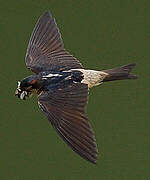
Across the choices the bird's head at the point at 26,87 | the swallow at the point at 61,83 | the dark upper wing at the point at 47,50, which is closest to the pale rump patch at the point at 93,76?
the swallow at the point at 61,83

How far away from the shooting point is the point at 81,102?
10.2 feet

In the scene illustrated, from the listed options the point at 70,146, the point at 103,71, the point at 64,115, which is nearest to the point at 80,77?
the point at 103,71

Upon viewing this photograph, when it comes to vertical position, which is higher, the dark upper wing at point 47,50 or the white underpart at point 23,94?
the dark upper wing at point 47,50

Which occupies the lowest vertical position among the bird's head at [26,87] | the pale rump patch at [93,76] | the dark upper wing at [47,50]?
the pale rump patch at [93,76]

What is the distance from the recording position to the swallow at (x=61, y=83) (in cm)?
294

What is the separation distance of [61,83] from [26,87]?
0.25 meters

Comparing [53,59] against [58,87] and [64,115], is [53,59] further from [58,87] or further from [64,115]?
[64,115]

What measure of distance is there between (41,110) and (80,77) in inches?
16.4

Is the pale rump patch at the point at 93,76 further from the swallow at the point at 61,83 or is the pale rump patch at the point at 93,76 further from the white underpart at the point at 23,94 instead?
the white underpart at the point at 23,94

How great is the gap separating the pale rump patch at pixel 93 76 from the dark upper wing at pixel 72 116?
0.24 m

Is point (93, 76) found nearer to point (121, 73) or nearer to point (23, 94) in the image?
point (121, 73)

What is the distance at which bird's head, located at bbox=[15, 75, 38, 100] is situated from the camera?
340 centimetres

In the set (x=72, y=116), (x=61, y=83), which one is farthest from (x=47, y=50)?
(x=72, y=116)

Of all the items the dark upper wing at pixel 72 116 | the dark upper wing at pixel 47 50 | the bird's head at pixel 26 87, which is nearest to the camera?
the dark upper wing at pixel 72 116
